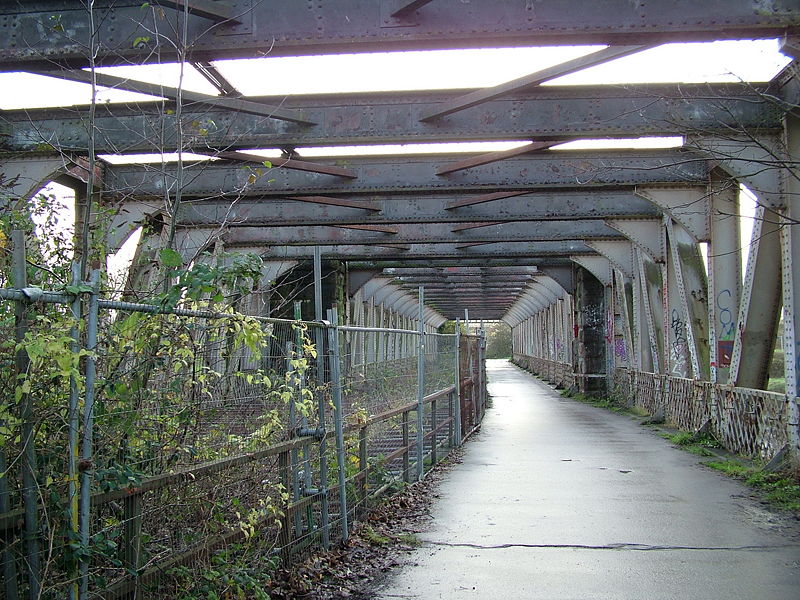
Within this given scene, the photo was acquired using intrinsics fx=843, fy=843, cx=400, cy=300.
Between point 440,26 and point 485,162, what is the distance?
4.37m

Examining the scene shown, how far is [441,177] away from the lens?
40.9 feet

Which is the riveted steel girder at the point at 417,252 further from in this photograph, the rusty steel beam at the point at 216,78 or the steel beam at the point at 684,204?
the rusty steel beam at the point at 216,78

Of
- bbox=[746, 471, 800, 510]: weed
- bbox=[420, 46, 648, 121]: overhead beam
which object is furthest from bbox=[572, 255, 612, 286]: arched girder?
bbox=[420, 46, 648, 121]: overhead beam

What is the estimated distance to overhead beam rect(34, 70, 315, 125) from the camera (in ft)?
25.9

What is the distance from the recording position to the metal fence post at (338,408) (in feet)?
22.1

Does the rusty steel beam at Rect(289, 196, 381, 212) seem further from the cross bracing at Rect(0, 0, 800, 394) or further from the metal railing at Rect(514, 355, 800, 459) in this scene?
the metal railing at Rect(514, 355, 800, 459)

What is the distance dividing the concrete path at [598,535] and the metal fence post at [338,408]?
70 centimetres

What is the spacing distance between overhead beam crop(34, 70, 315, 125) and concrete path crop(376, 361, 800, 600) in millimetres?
4432

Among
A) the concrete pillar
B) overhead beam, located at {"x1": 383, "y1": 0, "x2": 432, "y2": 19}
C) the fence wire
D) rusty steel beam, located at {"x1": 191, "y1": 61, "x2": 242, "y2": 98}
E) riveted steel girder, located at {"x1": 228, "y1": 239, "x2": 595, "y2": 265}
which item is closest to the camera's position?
the fence wire

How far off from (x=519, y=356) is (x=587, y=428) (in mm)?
54652

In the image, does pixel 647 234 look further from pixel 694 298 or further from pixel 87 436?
pixel 87 436

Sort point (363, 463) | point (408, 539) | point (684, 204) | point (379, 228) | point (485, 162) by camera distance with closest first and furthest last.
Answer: point (408, 539), point (363, 463), point (485, 162), point (684, 204), point (379, 228)

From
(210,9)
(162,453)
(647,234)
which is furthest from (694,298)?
(162,453)

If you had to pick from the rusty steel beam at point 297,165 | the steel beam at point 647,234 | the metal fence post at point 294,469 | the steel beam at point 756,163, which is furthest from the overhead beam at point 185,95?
the steel beam at point 647,234
